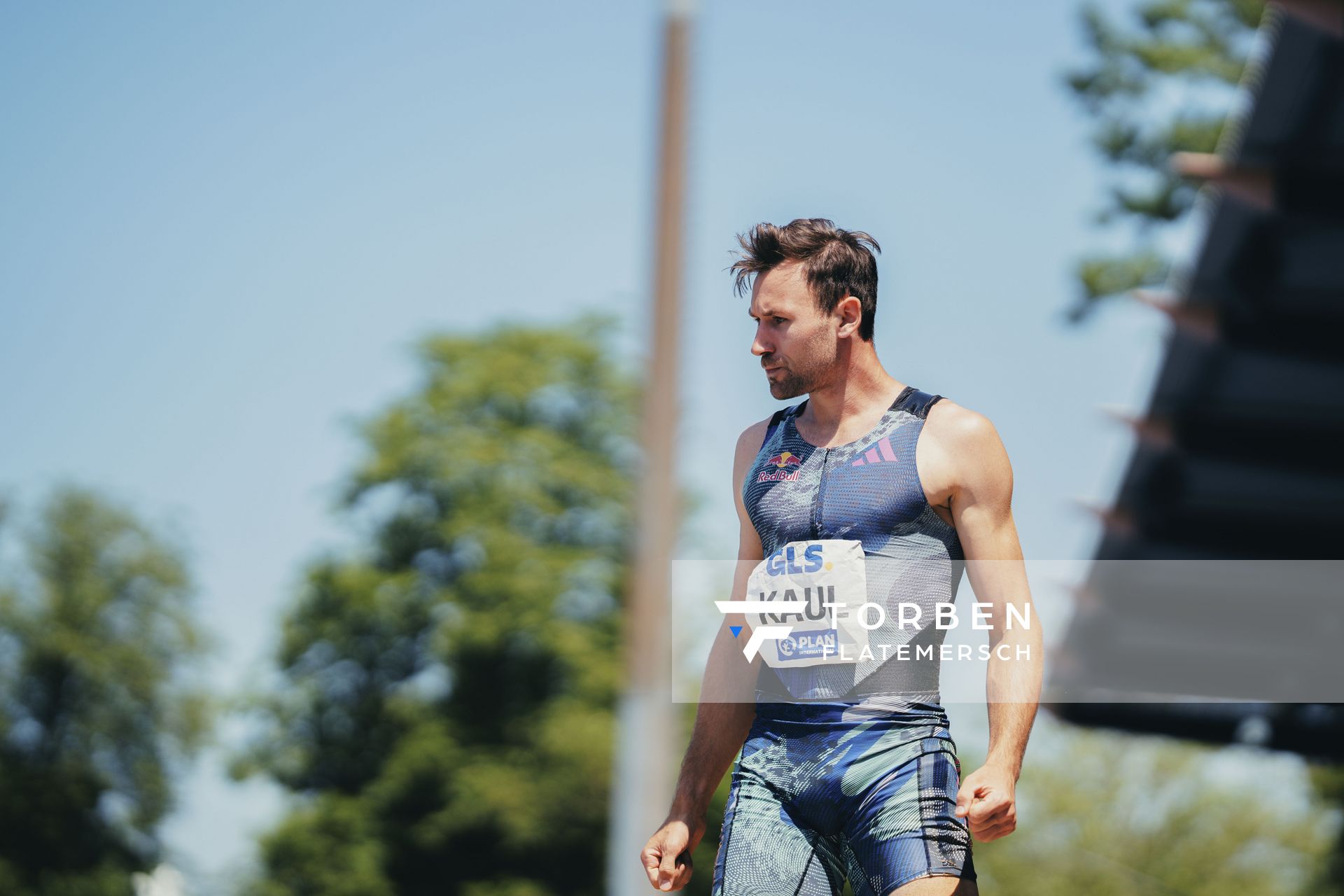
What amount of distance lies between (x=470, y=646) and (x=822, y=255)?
31.1m

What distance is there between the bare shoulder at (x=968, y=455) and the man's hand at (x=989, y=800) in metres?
0.51

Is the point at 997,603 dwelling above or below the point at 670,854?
above

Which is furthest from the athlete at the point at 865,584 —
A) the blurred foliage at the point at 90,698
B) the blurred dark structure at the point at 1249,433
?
the blurred foliage at the point at 90,698

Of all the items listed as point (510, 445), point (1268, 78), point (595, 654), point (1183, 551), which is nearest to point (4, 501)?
point (510, 445)

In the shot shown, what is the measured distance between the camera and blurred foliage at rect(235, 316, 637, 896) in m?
32.1

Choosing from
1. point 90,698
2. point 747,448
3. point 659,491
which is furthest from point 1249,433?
point 90,698

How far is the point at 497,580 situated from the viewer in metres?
33.0

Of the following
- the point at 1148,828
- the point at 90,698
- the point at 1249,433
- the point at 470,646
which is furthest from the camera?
the point at 1148,828

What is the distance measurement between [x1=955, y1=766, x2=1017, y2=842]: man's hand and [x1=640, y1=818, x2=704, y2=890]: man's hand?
587 millimetres

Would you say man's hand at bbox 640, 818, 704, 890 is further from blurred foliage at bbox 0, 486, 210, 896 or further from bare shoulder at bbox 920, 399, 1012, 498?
blurred foliage at bbox 0, 486, 210, 896

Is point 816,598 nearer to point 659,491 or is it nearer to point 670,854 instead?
point 670,854

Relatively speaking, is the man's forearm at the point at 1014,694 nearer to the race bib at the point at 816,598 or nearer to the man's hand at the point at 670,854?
the race bib at the point at 816,598

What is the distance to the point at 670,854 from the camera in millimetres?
3002

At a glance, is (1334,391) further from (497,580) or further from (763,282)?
(497,580)
